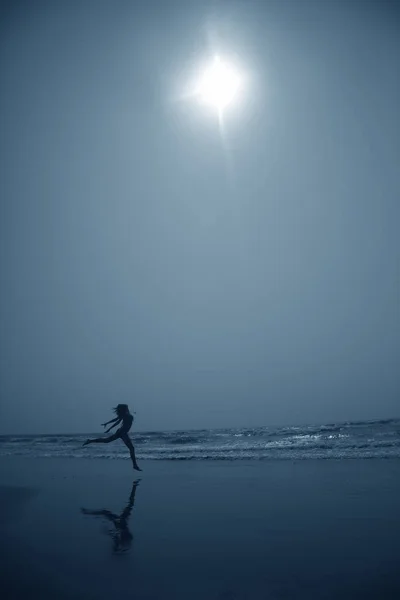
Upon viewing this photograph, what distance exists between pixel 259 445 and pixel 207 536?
15.4 metres

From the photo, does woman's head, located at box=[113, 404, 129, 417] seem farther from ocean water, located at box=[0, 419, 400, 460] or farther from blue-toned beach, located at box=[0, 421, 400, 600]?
ocean water, located at box=[0, 419, 400, 460]

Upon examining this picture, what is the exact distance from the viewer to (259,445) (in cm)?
1991

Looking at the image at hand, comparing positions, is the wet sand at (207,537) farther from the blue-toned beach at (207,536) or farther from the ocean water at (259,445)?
the ocean water at (259,445)

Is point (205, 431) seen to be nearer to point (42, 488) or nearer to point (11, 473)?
point (11, 473)

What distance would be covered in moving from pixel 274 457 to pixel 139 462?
521 cm

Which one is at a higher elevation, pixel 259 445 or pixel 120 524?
pixel 120 524

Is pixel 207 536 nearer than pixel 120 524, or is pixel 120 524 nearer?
pixel 207 536

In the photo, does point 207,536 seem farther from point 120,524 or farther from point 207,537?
point 120,524

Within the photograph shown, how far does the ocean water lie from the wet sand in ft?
15.0

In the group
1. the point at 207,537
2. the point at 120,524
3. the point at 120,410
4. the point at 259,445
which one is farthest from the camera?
the point at 259,445

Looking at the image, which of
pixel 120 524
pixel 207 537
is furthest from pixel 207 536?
pixel 120 524

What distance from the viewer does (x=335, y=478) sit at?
9.18 m

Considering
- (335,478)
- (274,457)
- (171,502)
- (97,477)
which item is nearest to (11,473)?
(97,477)

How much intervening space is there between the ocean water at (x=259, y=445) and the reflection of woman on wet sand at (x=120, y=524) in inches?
302
